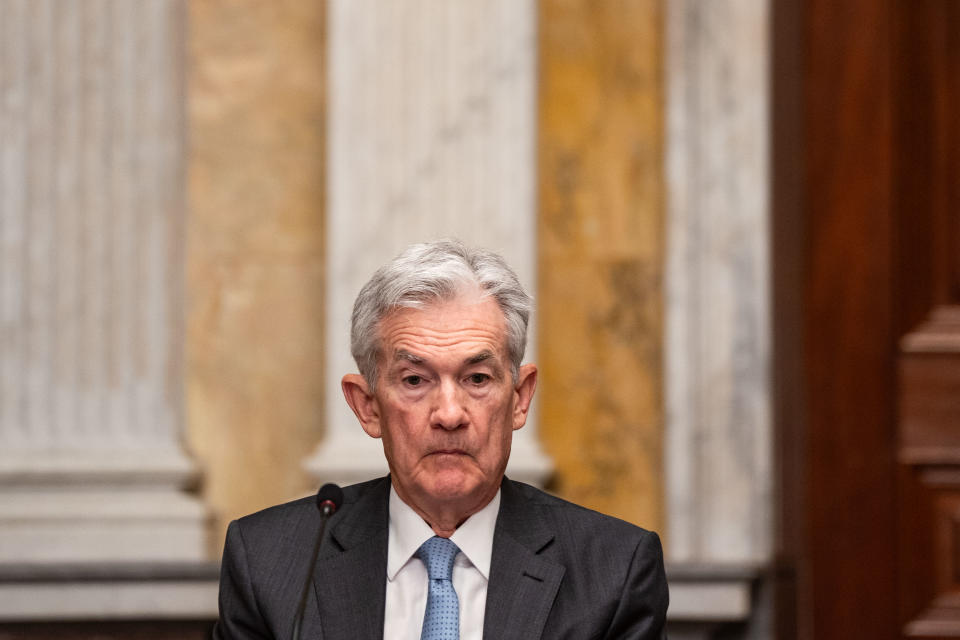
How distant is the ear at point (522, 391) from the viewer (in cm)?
193

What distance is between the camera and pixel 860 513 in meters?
3.27

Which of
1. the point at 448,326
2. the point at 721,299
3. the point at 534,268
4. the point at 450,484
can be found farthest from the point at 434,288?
the point at 721,299

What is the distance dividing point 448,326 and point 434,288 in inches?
2.5

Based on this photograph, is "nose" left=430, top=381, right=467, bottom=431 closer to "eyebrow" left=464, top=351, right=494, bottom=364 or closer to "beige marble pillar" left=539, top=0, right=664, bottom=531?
"eyebrow" left=464, top=351, right=494, bottom=364

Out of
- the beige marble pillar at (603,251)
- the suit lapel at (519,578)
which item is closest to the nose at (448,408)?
the suit lapel at (519,578)

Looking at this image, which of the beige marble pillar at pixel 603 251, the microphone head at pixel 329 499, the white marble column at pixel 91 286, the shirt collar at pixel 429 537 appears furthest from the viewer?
the beige marble pillar at pixel 603 251

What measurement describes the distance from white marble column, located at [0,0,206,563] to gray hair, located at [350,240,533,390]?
5.42ft

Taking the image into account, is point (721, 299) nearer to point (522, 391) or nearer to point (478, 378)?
point (522, 391)

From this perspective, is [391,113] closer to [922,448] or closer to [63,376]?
[63,376]

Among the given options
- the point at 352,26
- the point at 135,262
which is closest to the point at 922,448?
the point at 352,26

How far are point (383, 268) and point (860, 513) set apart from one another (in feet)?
6.26

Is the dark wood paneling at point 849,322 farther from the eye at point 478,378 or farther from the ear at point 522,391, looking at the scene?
the eye at point 478,378

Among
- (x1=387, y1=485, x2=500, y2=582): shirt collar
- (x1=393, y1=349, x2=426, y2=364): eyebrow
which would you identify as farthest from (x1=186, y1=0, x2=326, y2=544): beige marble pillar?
(x1=393, y1=349, x2=426, y2=364): eyebrow

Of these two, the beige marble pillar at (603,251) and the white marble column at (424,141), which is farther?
the beige marble pillar at (603,251)
